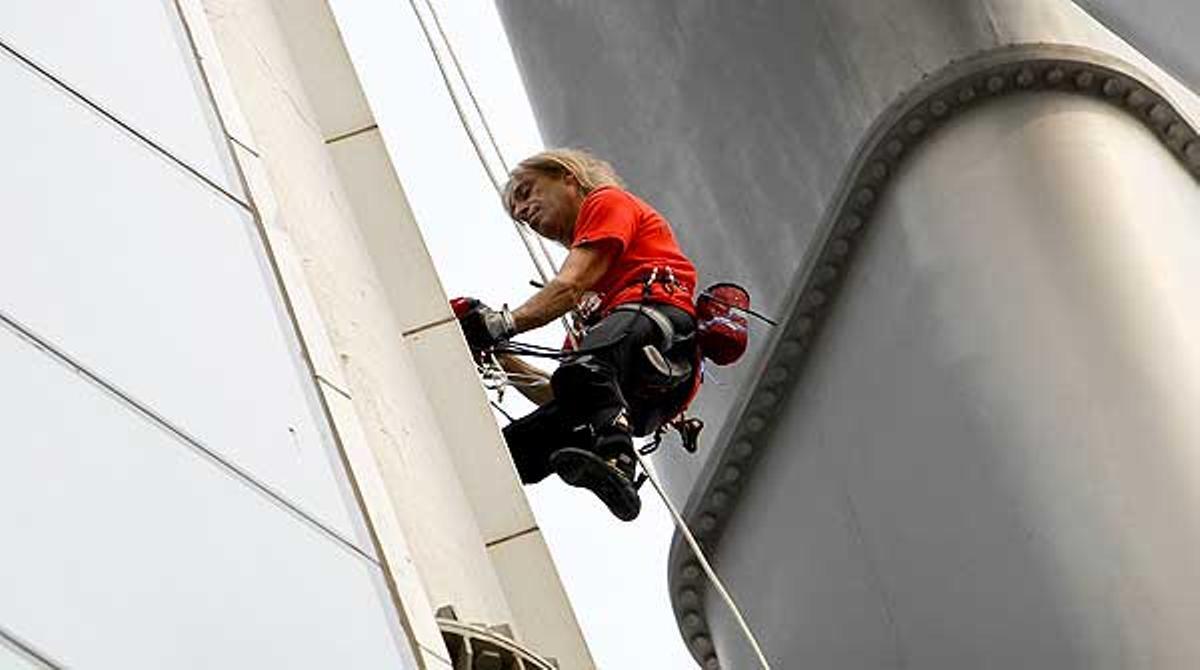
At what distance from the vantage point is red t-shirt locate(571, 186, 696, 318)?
1004cm

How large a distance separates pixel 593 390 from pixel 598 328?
268 mm

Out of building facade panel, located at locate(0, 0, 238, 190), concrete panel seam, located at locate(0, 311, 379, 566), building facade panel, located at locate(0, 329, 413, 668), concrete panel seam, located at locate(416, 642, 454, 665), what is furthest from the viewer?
building facade panel, located at locate(0, 0, 238, 190)

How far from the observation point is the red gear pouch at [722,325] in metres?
10.1

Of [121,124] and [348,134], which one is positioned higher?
[348,134]

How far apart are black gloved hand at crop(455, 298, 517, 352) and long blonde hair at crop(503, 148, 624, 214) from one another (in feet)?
2.72

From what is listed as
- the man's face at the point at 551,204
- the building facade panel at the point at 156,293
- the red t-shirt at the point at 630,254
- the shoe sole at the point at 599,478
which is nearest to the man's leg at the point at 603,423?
the shoe sole at the point at 599,478

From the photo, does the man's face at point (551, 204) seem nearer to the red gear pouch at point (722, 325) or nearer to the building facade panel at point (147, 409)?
the red gear pouch at point (722, 325)

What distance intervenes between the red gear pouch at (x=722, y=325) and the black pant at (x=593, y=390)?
0.22 feet

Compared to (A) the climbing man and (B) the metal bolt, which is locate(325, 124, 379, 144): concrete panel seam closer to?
(A) the climbing man

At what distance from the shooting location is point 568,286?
9.92 m

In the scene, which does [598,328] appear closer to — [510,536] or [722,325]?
[722,325]

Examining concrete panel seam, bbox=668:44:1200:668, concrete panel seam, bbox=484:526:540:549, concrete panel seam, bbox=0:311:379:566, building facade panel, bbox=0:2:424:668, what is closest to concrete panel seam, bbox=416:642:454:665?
building facade panel, bbox=0:2:424:668

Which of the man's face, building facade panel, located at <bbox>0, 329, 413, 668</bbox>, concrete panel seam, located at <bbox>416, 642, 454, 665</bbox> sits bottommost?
concrete panel seam, located at <bbox>416, 642, 454, 665</bbox>

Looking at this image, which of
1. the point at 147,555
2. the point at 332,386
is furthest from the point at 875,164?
the point at 147,555
